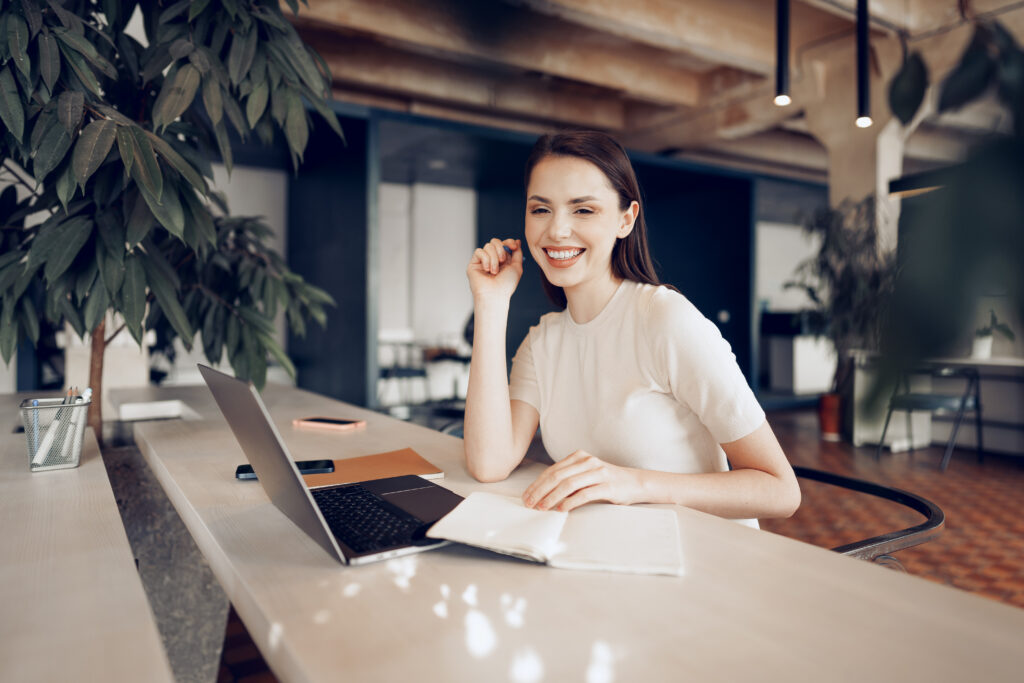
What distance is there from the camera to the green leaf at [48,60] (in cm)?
128

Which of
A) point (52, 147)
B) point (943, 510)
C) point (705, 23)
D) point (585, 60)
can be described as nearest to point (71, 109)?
point (52, 147)

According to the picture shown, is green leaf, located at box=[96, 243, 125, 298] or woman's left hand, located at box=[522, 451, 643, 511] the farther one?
green leaf, located at box=[96, 243, 125, 298]

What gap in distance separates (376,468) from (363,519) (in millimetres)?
344

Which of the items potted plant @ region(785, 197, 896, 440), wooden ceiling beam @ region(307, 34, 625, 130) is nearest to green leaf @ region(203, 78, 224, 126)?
potted plant @ region(785, 197, 896, 440)

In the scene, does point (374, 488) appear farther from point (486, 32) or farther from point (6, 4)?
point (486, 32)

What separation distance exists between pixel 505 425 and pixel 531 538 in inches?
18.7

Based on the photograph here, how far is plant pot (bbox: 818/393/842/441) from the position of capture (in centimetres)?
596

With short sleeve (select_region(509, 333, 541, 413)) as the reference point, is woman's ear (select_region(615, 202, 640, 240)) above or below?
above

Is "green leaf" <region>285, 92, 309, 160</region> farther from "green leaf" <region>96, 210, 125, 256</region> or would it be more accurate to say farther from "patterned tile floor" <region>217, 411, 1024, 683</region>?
"patterned tile floor" <region>217, 411, 1024, 683</region>

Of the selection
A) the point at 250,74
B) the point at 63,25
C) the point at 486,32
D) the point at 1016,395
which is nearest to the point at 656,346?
the point at 250,74

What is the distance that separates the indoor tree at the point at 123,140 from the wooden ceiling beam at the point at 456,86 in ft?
15.6

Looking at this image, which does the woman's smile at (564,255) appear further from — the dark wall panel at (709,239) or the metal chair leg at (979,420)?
the dark wall panel at (709,239)

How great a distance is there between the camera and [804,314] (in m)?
6.54

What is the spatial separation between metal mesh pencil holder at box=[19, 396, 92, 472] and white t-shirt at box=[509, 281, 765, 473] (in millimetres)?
919
